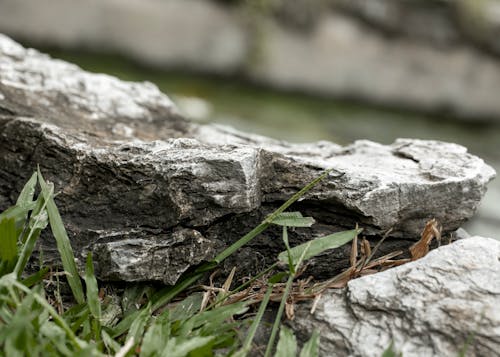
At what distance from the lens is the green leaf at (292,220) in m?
1.33

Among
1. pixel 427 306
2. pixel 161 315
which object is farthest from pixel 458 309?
pixel 161 315

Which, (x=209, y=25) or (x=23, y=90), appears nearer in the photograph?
(x=23, y=90)

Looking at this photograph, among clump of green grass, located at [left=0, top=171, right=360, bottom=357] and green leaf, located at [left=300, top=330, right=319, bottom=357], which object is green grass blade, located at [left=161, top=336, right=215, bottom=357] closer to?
clump of green grass, located at [left=0, top=171, right=360, bottom=357]

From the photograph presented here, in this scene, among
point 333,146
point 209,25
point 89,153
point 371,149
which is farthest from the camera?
point 209,25

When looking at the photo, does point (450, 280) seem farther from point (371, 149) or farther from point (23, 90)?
point (23, 90)

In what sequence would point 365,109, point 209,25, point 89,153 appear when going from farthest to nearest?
point 365,109 < point 209,25 < point 89,153

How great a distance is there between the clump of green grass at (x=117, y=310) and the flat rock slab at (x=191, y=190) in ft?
0.18

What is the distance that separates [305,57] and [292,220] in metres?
4.55

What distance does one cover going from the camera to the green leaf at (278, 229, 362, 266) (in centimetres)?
131

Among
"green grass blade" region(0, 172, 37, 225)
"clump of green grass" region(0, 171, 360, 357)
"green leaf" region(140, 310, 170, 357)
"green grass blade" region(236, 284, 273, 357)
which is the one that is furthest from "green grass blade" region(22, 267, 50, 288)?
"green grass blade" region(236, 284, 273, 357)

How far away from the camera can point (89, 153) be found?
1412 millimetres

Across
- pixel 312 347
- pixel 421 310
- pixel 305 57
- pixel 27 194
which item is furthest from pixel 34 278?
pixel 305 57

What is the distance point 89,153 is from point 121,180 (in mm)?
102

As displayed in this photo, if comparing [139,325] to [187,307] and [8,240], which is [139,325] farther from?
[8,240]
